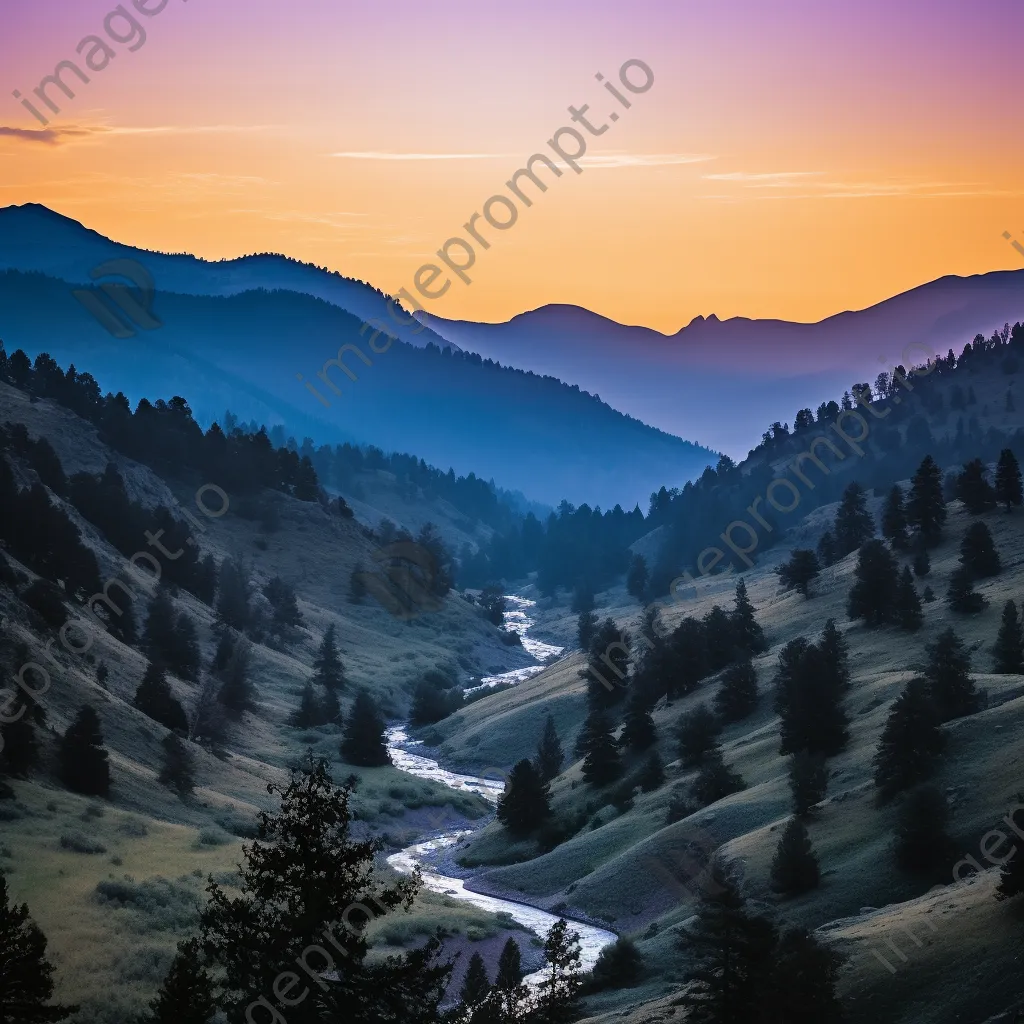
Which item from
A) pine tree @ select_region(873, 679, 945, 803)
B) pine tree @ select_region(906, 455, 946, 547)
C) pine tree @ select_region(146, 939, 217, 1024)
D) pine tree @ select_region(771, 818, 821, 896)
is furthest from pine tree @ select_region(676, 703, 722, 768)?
pine tree @ select_region(146, 939, 217, 1024)

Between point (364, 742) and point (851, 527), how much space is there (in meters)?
60.2

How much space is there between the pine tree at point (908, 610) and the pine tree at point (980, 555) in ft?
31.7

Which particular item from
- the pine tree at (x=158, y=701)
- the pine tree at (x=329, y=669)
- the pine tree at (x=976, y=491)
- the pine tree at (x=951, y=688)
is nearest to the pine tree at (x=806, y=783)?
the pine tree at (x=951, y=688)

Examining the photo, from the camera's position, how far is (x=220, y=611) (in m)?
116

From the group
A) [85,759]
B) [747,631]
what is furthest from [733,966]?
[747,631]

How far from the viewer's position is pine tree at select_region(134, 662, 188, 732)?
75.7 meters

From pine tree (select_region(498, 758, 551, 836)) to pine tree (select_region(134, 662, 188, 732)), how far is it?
839 inches

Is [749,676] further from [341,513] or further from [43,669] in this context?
[341,513]

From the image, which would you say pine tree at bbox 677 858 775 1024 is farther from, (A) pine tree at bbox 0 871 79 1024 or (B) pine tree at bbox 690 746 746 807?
(B) pine tree at bbox 690 746 746 807

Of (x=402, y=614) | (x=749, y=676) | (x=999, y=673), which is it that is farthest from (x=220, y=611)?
(x=999, y=673)

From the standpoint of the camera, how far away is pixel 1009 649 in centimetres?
6538

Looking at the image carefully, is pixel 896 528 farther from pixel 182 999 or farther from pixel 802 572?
pixel 182 999

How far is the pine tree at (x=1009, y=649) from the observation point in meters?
64.8

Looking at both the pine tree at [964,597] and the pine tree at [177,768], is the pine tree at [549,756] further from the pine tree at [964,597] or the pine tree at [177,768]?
the pine tree at [964,597]
